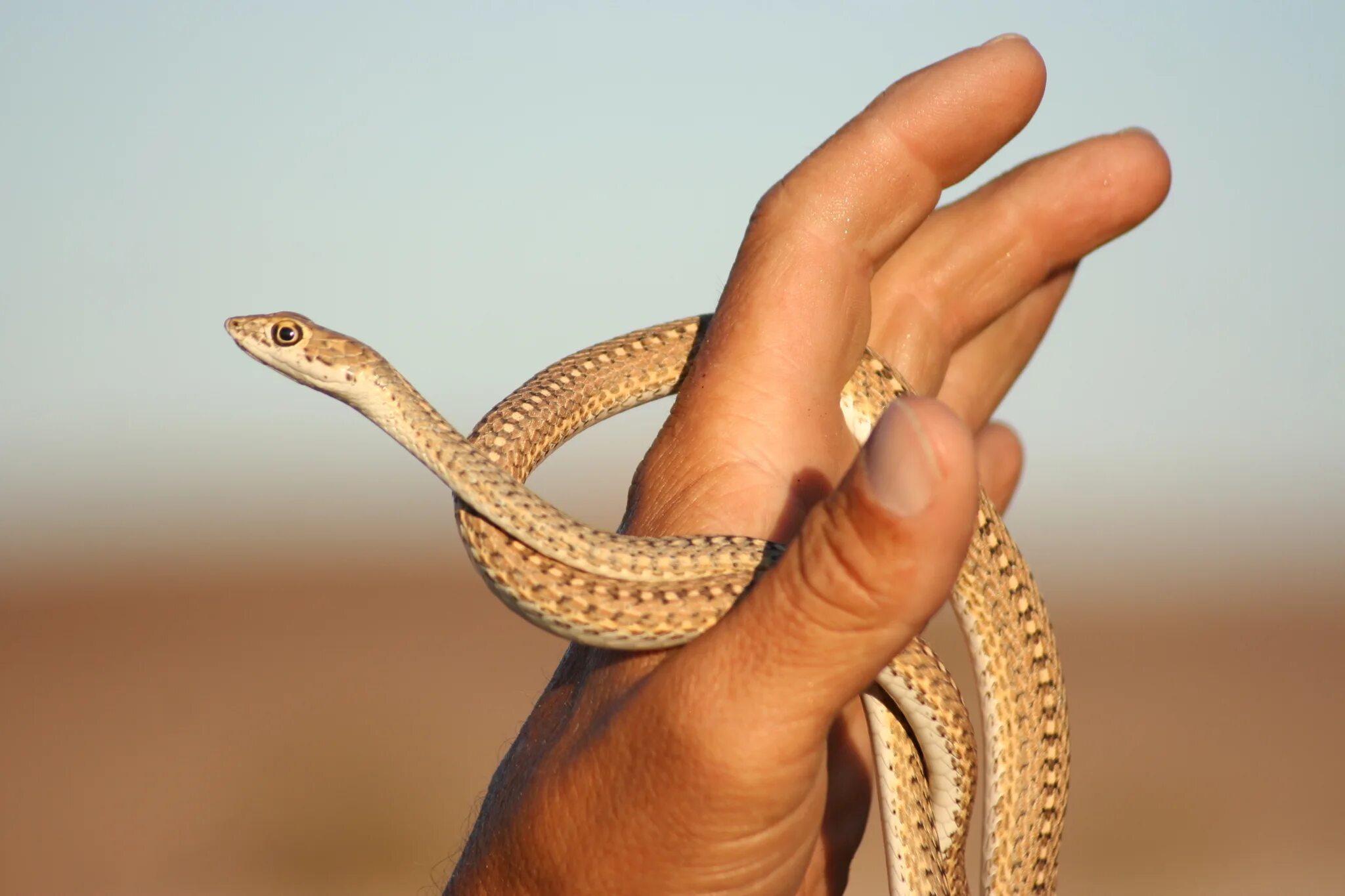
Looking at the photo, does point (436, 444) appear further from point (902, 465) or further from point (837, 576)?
point (902, 465)

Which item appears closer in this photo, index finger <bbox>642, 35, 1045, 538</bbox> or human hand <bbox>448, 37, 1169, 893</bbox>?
human hand <bbox>448, 37, 1169, 893</bbox>

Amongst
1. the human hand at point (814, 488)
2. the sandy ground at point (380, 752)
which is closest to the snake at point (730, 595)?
the human hand at point (814, 488)

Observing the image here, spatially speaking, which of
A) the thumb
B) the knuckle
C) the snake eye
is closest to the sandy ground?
the snake eye

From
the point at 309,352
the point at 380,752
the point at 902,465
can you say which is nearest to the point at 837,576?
the point at 902,465

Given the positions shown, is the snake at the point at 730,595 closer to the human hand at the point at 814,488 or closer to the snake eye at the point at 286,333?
the snake eye at the point at 286,333

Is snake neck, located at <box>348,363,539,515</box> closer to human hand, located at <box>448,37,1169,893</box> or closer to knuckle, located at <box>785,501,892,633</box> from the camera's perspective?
human hand, located at <box>448,37,1169,893</box>
